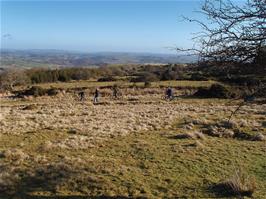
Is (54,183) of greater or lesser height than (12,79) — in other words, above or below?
above

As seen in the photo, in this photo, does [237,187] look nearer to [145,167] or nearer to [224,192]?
[224,192]

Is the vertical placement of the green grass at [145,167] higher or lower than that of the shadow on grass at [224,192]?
lower

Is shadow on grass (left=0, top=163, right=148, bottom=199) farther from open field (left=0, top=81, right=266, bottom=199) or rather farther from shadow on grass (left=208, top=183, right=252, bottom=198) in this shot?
shadow on grass (left=208, top=183, right=252, bottom=198)

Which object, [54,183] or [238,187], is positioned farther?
[54,183]

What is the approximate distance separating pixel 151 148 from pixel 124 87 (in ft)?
146

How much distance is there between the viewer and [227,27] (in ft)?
26.9

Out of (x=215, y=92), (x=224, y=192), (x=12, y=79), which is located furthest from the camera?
(x=12, y=79)

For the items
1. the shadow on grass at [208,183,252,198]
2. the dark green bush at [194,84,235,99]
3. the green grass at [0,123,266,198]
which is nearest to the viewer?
the shadow on grass at [208,183,252,198]

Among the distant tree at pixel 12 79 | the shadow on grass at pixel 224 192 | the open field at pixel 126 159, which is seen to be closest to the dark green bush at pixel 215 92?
the open field at pixel 126 159

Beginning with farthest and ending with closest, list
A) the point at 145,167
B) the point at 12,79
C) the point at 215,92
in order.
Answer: the point at 12,79
the point at 215,92
the point at 145,167

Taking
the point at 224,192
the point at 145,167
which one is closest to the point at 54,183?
the point at 145,167

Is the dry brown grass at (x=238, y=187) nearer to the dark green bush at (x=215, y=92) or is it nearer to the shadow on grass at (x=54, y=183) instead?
the shadow on grass at (x=54, y=183)

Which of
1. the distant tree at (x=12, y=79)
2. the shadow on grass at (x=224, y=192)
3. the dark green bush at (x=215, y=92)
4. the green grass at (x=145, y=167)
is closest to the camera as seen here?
the shadow on grass at (x=224, y=192)

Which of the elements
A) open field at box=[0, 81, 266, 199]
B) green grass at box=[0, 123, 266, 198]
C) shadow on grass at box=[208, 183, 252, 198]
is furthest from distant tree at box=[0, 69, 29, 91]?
shadow on grass at box=[208, 183, 252, 198]
